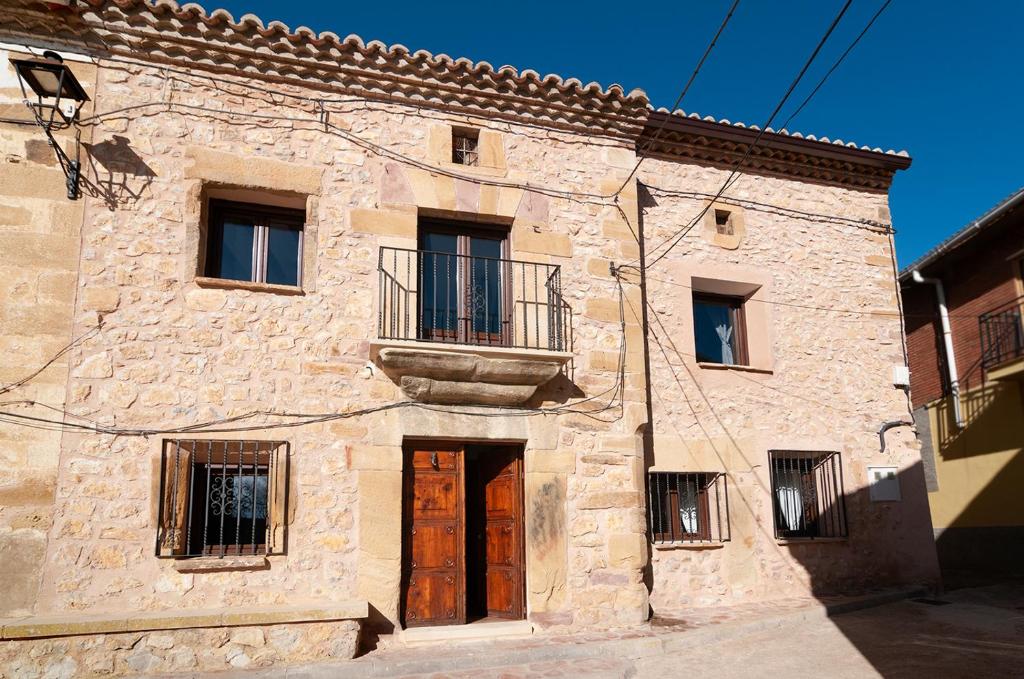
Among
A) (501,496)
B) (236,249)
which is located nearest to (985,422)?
(501,496)

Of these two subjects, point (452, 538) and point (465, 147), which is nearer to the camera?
point (452, 538)

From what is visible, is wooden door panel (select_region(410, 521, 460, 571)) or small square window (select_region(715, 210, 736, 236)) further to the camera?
small square window (select_region(715, 210, 736, 236))

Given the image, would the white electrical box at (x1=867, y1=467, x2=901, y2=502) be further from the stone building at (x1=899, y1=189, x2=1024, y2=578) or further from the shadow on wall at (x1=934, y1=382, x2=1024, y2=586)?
the stone building at (x1=899, y1=189, x2=1024, y2=578)

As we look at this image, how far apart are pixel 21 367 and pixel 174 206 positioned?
1.74 m

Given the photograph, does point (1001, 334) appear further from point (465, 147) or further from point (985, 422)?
point (465, 147)

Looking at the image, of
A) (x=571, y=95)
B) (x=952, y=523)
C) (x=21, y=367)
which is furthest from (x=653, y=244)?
(x=952, y=523)

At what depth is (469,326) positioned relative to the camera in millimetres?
7230

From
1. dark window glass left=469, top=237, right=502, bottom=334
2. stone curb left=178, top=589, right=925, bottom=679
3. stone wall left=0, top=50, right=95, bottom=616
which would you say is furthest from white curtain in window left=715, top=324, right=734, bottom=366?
stone wall left=0, top=50, right=95, bottom=616

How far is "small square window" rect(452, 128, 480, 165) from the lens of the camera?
7.55 meters

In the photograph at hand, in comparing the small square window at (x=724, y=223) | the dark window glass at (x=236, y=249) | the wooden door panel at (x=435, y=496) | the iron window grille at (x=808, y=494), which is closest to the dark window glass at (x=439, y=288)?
the wooden door panel at (x=435, y=496)

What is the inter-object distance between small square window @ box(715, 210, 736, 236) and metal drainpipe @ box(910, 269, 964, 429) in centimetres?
509

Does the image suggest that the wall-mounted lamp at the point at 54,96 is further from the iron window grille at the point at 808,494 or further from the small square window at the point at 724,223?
the iron window grille at the point at 808,494

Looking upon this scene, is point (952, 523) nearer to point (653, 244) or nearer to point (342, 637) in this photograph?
point (653, 244)

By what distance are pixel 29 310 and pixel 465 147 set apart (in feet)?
13.4
